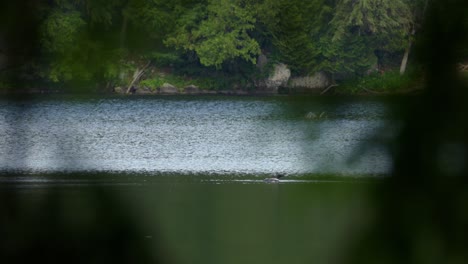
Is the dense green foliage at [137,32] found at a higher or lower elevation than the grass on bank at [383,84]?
higher

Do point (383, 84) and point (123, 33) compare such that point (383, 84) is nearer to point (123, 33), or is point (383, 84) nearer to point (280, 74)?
point (123, 33)

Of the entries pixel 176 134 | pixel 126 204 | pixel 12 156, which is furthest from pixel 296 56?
pixel 176 134

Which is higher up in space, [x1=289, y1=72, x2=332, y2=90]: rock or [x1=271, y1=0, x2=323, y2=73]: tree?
[x1=271, y1=0, x2=323, y2=73]: tree

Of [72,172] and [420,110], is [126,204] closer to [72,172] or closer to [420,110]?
[72,172]

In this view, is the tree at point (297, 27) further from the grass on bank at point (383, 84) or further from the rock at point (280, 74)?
the rock at point (280, 74)

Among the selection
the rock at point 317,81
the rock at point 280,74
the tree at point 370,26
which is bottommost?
the rock at point 280,74

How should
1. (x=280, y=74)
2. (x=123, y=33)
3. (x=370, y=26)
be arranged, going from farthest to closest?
(x=280, y=74) < (x=370, y=26) < (x=123, y=33)

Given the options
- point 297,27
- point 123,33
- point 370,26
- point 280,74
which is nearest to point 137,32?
point 123,33

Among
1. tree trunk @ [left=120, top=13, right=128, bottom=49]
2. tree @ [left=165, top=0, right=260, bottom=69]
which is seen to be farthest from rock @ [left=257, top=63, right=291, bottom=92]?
tree trunk @ [left=120, top=13, right=128, bottom=49]

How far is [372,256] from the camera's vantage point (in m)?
0.48

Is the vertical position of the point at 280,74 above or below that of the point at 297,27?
below

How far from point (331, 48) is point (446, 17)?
147mm

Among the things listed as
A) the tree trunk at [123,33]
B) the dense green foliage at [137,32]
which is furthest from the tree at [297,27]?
the tree trunk at [123,33]

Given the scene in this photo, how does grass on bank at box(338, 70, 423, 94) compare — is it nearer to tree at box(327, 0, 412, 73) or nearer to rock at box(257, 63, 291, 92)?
tree at box(327, 0, 412, 73)
